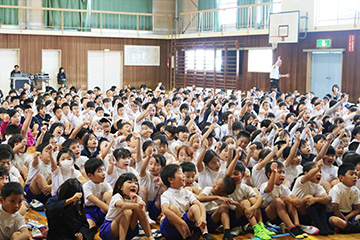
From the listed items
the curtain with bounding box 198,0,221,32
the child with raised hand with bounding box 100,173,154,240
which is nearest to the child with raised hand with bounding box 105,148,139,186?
the child with raised hand with bounding box 100,173,154,240

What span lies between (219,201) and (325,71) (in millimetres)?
10771

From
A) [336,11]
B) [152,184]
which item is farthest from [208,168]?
[336,11]

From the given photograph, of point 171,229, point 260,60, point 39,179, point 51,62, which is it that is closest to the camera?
point 171,229

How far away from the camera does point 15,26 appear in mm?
17750

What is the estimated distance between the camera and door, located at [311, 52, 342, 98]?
13711 mm

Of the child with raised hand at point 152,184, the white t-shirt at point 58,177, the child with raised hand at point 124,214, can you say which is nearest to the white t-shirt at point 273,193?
the child with raised hand at point 152,184

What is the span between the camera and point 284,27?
47.6ft

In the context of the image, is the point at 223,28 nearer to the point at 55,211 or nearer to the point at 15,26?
the point at 15,26

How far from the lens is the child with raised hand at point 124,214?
3.83 m

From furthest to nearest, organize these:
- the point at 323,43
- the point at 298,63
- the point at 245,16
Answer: the point at 245,16
the point at 298,63
the point at 323,43

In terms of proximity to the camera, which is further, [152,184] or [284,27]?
[284,27]

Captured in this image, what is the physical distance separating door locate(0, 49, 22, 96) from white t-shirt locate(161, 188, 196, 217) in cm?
1507

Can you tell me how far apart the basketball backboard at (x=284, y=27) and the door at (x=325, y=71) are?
3.04 ft

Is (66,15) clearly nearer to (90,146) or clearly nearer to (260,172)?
(90,146)
